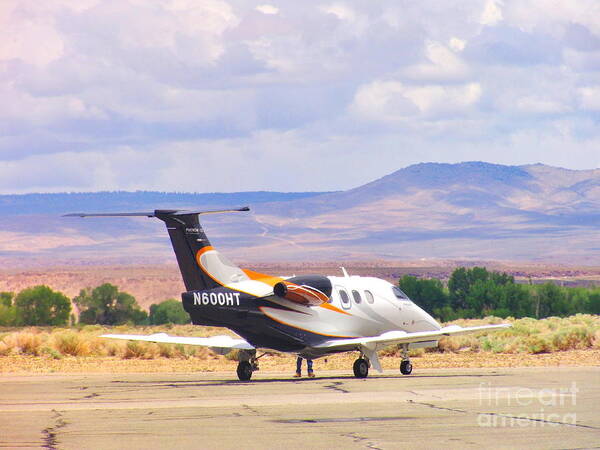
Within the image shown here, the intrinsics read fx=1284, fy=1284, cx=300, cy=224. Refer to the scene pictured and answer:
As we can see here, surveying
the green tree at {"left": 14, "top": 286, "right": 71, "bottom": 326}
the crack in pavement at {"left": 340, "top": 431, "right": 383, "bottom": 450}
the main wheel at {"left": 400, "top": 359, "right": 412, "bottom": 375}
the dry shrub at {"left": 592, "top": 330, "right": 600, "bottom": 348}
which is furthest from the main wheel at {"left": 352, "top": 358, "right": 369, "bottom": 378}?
the green tree at {"left": 14, "top": 286, "right": 71, "bottom": 326}

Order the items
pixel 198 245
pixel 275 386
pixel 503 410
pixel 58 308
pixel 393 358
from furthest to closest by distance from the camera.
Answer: pixel 58 308 < pixel 393 358 < pixel 198 245 < pixel 275 386 < pixel 503 410

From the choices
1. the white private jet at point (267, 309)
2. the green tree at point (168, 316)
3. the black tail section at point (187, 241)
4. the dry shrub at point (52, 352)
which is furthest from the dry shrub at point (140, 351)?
the green tree at point (168, 316)

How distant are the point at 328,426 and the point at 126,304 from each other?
8085cm

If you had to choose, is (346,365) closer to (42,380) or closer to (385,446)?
(42,380)

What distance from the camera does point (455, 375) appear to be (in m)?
28.5

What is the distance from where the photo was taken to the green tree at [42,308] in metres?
88.4

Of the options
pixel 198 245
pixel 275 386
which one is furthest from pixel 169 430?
pixel 198 245

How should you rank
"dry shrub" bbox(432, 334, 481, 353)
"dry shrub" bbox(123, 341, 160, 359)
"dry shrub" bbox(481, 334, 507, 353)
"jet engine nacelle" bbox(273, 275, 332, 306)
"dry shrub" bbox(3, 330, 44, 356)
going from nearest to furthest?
"jet engine nacelle" bbox(273, 275, 332, 306), "dry shrub" bbox(481, 334, 507, 353), "dry shrub" bbox(123, 341, 160, 359), "dry shrub" bbox(3, 330, 44, 356), "dry shrub" bbox(432, 334, 481, 353)

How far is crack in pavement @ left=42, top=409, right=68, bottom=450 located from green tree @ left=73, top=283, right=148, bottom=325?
253 ft

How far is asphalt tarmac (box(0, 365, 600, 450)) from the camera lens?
16766 millimetres

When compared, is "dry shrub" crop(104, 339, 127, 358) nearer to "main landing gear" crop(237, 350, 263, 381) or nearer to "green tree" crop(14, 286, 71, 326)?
"main landing gear" crop(237, 350, 263, 381)

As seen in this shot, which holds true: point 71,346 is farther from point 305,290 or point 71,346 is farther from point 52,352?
point 305,290

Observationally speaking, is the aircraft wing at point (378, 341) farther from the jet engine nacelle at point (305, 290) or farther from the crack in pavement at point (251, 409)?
the crack in pavement at point (251, 409)

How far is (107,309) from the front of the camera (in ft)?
324
